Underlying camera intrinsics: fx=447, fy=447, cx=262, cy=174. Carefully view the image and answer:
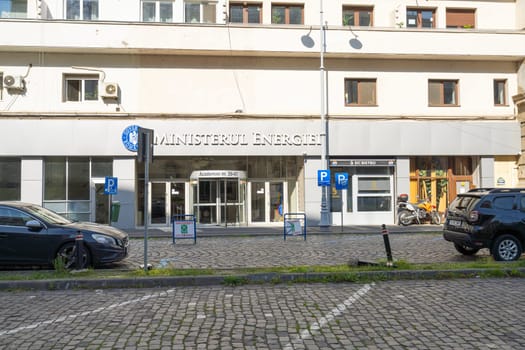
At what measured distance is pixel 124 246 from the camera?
31.2ft

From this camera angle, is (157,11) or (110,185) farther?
(157,11)

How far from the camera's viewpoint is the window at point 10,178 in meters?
18.9

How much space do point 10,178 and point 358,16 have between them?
1720 cm

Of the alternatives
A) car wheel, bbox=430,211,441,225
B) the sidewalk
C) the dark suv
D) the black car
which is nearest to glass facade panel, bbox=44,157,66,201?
the sidewalk

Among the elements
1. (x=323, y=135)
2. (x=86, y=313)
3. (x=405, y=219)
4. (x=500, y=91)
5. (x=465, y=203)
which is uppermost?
(x=500, y=91)

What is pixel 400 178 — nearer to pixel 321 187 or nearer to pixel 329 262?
pixel 321 187

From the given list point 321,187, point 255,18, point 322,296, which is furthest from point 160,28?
point 322,296

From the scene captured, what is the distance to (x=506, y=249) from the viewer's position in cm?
995

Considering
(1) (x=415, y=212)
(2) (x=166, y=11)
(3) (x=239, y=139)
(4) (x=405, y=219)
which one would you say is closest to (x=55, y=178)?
(3) (x=239, y=139)

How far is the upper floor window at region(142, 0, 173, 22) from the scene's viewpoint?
20141mm

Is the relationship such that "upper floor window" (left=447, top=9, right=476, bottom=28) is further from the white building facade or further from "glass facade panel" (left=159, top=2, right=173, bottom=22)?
"glass facade panel" (left=159, top=2, right=173, bottom=22)

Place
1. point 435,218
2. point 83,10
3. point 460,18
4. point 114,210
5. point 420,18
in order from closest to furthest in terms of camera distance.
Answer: point 114,210 < point 83,10 < point 435,218 < point 420,18 < point 460,18

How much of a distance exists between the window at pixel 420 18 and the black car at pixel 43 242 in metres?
18.0

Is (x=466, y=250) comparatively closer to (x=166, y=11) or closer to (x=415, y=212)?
(x=415, y=212)
